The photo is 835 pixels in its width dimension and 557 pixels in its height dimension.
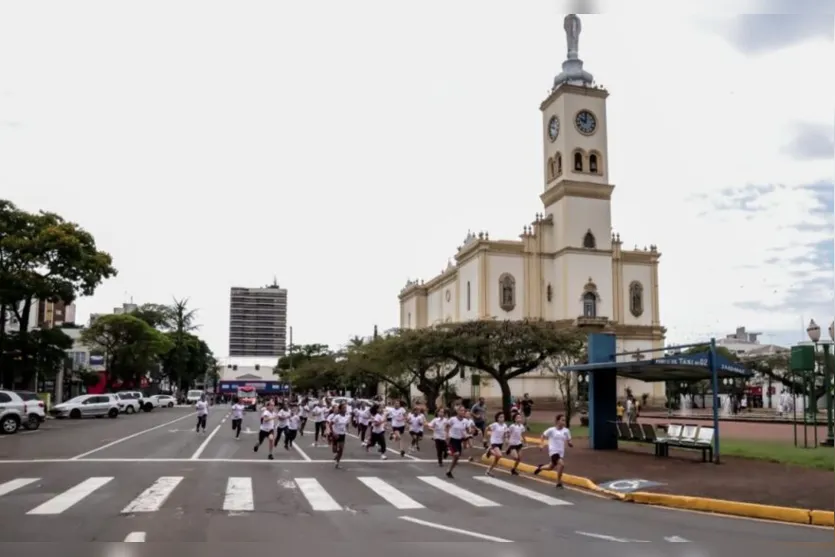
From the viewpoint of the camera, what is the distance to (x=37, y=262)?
148 ft

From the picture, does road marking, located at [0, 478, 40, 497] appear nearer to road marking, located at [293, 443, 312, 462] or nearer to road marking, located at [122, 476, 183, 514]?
road marking, located at [122, 476, 183, 514]

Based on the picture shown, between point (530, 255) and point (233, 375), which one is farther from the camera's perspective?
point (233, 375)

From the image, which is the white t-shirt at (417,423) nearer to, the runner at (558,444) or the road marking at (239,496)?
the runner at (558,444)

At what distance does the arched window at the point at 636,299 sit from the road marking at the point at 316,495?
54.9 meters

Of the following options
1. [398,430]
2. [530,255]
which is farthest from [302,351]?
[398,430]

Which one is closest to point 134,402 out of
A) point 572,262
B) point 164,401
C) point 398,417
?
point 164,401

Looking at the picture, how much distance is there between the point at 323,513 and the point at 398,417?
1458 cm

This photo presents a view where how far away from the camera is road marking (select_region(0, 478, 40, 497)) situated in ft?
49.6

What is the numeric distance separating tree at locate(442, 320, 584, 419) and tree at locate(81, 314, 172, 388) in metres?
40.8

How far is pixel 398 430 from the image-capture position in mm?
26828

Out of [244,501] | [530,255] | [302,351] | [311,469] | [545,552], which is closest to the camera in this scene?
[545,552]

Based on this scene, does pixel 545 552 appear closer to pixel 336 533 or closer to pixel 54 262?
pixel 336 533

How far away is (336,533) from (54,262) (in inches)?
1572

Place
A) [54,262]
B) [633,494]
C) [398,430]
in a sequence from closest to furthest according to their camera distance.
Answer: [633,494], [398,430], [54,262]
